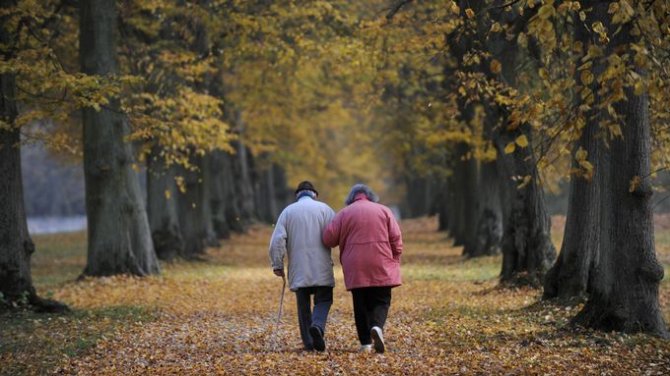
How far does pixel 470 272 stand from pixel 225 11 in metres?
8.63

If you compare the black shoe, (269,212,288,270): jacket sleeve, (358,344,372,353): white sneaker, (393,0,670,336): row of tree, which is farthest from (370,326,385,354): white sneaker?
(393,0,670,336): row of tree

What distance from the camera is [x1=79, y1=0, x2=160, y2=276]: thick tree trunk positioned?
851 inches

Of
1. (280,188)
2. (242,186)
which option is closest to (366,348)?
(242,186)

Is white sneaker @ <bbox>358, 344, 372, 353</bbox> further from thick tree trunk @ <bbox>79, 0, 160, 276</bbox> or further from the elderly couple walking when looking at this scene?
thick tree trunk @ <bbox>79, 0, 160, 276</bbox>

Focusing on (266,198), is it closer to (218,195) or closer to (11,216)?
(218,195)

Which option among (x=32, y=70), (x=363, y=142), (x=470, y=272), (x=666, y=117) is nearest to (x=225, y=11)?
(x=470, y=272)

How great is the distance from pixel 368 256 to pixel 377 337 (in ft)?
2.96

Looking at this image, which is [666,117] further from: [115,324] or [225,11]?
[225,11]

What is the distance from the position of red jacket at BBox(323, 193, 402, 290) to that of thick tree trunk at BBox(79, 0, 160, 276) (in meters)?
10.7

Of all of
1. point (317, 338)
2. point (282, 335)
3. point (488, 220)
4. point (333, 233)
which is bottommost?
point (282, 335)

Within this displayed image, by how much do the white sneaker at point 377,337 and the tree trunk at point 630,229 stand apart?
8.79ft

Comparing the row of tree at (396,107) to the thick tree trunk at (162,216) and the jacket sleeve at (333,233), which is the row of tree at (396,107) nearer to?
the thick tree trunk at (162,216)

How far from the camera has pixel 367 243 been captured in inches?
466

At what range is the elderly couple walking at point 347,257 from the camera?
11.8 m
